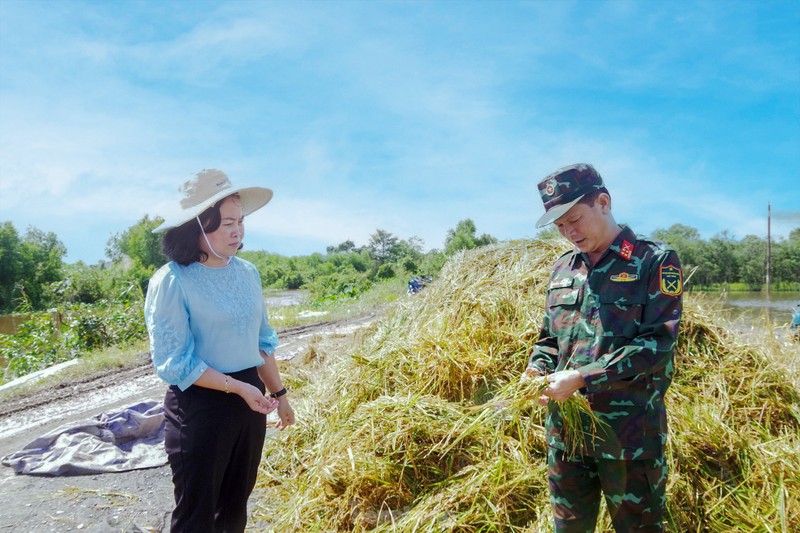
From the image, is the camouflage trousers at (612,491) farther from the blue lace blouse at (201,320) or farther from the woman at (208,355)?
the blue lace blouse at (201,320)

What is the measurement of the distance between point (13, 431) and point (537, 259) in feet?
17.5

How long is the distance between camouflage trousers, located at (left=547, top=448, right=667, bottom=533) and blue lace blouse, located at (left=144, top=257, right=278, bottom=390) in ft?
4.18

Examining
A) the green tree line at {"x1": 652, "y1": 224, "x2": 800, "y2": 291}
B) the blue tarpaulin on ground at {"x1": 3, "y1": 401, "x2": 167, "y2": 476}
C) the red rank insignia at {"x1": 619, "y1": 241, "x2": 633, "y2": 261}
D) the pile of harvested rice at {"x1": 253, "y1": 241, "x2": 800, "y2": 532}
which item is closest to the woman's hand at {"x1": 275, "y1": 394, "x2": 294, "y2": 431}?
the pile of harvested rice at {"x1": 253, "y1": 241, "x2": 800, "y2": 532}

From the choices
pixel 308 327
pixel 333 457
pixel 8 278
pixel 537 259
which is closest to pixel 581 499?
pixel 333 457

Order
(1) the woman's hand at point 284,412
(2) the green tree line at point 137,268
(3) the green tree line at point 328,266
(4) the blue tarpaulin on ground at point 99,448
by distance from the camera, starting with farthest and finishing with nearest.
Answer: (3) the green tree line at point 328,266, (2) the green tree line at point 137,268, (4) the blue tarpaulin on ground at point 99,448, (1) the woman's hand at point 284,412

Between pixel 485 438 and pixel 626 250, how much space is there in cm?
134

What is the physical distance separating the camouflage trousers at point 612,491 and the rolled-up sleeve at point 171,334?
1.37 meters

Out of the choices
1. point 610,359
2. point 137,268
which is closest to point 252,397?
point 610,359

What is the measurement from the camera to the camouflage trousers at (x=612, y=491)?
5.53ft

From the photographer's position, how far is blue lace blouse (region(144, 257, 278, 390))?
5.91ft

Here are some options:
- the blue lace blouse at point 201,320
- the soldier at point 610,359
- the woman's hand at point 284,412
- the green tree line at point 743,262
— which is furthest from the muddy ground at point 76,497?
the green tree line at point 743,262

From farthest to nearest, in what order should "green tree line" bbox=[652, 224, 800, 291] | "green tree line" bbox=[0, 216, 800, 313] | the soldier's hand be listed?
"green tree line" bbox=[652, 224, 800, 291] < "green tree line" bbox=[0, 216, 800, 313] < the soldier's hand

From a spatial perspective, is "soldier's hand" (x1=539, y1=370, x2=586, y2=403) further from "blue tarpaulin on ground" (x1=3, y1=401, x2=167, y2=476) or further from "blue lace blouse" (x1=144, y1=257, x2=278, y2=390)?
"blue tarpaulin on ground" (x1=3, y1=401, x2=167, y2=476)

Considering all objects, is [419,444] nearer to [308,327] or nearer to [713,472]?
[713,472]
